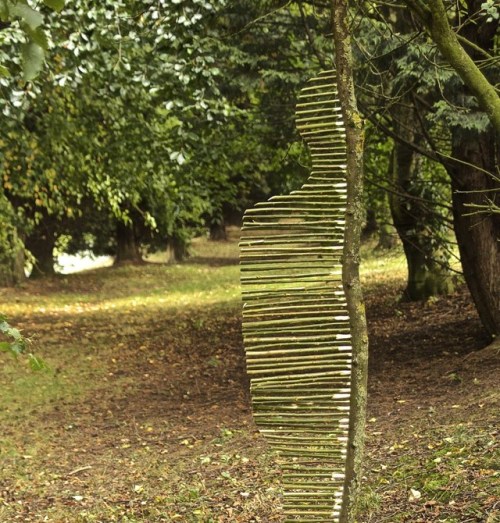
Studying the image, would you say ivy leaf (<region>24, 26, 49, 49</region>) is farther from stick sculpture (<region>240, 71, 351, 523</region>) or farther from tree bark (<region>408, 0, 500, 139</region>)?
tree bark (<region>408, 0, 500, 139</region>)

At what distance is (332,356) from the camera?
10.1ft

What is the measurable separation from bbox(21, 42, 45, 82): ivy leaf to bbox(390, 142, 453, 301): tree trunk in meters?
9.12

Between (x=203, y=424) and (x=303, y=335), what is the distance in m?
4.68

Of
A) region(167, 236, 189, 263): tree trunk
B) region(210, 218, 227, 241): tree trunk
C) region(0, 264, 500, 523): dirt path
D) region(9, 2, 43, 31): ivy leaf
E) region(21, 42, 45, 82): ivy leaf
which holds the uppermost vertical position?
region(9, 2, 43, 31): ivy leaf

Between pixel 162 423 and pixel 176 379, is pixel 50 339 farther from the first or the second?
pixel 162 423

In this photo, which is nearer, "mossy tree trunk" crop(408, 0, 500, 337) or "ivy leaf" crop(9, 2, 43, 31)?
"ivy leaf" crop(9, 2, 43, 31)

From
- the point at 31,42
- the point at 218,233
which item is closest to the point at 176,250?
the point at 218,233

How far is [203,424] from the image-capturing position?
7.55m

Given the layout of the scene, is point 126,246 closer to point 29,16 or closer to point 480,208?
point 480,208

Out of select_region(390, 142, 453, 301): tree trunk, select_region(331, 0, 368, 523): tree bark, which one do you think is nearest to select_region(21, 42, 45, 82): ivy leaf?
select_region(331, 0, 368, 523): tree bark

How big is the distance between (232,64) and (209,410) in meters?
5.22

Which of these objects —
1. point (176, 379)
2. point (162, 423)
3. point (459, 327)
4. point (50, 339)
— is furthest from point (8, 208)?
point (459, 327)

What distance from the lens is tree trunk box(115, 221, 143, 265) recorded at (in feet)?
79.2

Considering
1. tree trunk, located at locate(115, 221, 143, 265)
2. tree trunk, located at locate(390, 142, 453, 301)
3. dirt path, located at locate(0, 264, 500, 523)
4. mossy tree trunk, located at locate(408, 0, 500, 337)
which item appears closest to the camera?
dirt path, located at locate(0, 264, 500, 523)
